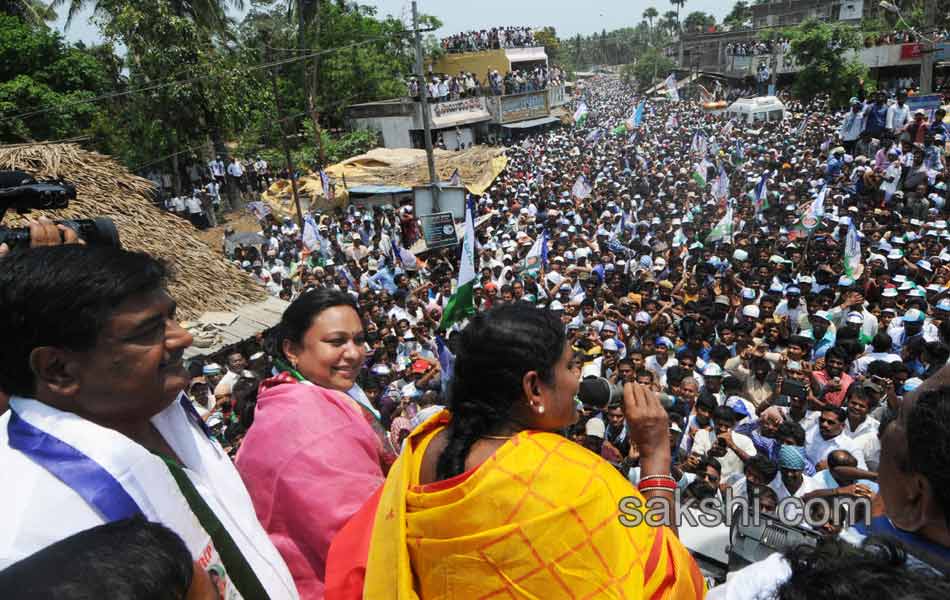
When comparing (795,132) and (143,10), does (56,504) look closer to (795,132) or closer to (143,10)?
(143,10)

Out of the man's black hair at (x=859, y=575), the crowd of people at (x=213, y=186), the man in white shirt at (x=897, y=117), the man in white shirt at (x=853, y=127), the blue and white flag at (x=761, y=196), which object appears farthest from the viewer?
the crowd of people at (x=213, y=186)

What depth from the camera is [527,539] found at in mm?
1225

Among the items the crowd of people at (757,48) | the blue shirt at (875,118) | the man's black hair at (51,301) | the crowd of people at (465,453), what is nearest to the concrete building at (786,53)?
the crowd of people at (757,48)

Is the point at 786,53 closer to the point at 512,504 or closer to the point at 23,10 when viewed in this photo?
the point at 23,10

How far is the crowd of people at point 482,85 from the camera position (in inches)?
1042

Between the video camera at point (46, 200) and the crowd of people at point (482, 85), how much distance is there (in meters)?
24.7

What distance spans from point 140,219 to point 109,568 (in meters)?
7.13

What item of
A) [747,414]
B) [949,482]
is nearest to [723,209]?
[747,414]

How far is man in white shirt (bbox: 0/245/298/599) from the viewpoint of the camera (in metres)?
1.01

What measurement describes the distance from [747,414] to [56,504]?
456 cm

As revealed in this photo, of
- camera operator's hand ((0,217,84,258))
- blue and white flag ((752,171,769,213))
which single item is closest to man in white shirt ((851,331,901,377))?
blue and white flag ((752,171,769,213))

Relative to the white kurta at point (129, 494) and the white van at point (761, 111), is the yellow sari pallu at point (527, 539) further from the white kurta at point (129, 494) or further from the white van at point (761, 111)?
the white van at point (761, 111)

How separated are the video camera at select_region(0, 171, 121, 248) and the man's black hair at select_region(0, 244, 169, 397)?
60 cm

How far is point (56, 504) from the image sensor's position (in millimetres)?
987
